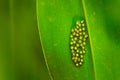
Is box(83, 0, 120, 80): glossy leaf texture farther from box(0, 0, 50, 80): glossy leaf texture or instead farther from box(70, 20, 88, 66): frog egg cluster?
box(0, 0, 50, 80): glossy leaf texture

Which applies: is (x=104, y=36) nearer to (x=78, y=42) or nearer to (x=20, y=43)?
(x=78, y=42)

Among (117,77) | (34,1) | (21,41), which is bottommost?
(117,77)

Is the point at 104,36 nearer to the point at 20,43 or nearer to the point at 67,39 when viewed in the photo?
the point at 67,39

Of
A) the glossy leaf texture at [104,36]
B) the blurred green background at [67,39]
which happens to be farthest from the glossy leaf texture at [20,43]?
the glossy leaf texture at [104,36]

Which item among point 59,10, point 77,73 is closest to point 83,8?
point 59,10

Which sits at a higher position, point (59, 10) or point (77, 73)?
point (59, 10)

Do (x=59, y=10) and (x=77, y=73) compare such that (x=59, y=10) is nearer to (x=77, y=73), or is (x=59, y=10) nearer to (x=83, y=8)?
(x=83, y=8)

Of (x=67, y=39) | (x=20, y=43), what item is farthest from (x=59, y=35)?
(x=20, y=43)
